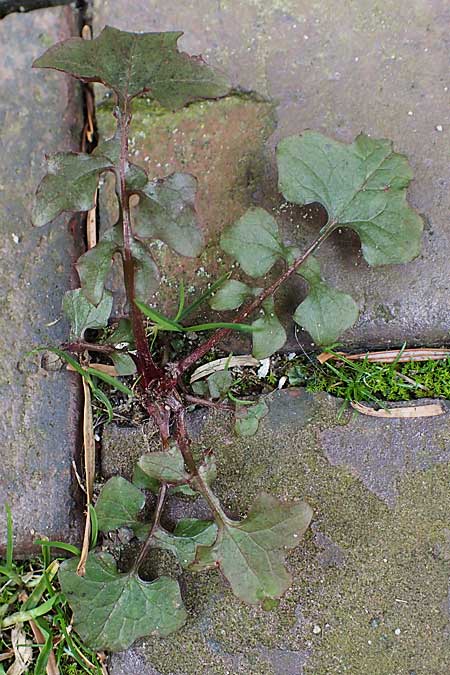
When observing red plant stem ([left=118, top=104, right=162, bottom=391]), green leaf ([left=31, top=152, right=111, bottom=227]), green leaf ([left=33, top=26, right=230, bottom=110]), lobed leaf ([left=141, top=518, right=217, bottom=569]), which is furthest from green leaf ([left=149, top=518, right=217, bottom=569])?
green leaf ([left=33, top=26, right=230, bottom=110])

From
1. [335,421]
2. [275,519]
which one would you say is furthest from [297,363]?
[275,519]

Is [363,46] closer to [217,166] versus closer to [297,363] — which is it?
[217,166]

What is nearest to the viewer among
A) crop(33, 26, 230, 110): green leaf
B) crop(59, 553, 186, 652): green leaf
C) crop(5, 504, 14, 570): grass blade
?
crop(33, 26, 230, 110): green leaf

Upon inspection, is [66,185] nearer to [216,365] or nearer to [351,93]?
[216,365]

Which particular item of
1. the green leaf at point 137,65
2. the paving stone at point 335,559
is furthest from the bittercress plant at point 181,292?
the paving stone at point 335,559

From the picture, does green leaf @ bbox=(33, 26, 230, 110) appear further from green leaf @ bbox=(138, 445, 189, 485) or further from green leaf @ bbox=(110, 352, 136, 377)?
green leaf @ bbox=(138, 445, 189, 485)

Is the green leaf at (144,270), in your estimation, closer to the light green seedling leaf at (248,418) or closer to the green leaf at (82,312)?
the green leaf at (82,312)
